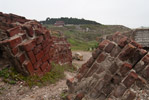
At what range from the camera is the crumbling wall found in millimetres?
3213

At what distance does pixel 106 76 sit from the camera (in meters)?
3.75

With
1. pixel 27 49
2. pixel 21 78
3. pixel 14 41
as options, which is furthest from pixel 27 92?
pixel 14 41

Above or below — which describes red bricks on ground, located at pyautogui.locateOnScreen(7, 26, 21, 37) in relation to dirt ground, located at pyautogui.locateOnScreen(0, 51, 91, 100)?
above

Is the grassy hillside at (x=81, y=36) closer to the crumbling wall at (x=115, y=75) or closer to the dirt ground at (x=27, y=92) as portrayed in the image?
the dirt ground at (x=27, y=92)

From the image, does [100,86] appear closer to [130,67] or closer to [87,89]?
[87,89]

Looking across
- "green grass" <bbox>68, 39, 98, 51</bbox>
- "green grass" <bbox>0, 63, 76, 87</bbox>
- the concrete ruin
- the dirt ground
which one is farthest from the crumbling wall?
"green grass" <bbox>68, 39, 98, 51</bbox>

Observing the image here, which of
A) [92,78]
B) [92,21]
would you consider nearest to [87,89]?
[92,78]

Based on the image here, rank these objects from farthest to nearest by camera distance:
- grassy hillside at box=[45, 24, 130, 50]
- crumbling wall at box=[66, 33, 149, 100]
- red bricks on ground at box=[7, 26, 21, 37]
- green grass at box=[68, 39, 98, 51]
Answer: grassy hillside at box=[45, 24, 130, 50], green grass at box=[68, 39, 98, 51], red bricks on ground at box=[7, 26, 21, 37], crumbling wall at box=[66, 33, 149, 100]

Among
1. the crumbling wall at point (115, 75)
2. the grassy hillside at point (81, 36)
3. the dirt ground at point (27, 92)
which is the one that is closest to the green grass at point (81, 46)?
the grassy hillside at point (81, 36)

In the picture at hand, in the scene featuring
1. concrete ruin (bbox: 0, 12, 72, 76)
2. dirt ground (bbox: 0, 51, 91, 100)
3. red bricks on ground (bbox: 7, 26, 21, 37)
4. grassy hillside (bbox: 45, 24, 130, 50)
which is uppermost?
red bricks on ground (bbox: 7, 26, 21, 37)

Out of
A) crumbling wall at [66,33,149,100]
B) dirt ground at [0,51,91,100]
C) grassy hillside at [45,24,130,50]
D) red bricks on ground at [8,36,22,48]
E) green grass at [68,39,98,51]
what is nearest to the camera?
crumbling wall at [66,33,149,100]

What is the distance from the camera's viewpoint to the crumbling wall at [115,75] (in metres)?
3.21

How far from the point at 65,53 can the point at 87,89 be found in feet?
22.7

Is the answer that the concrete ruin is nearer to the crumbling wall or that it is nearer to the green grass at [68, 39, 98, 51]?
the crumbling wall
